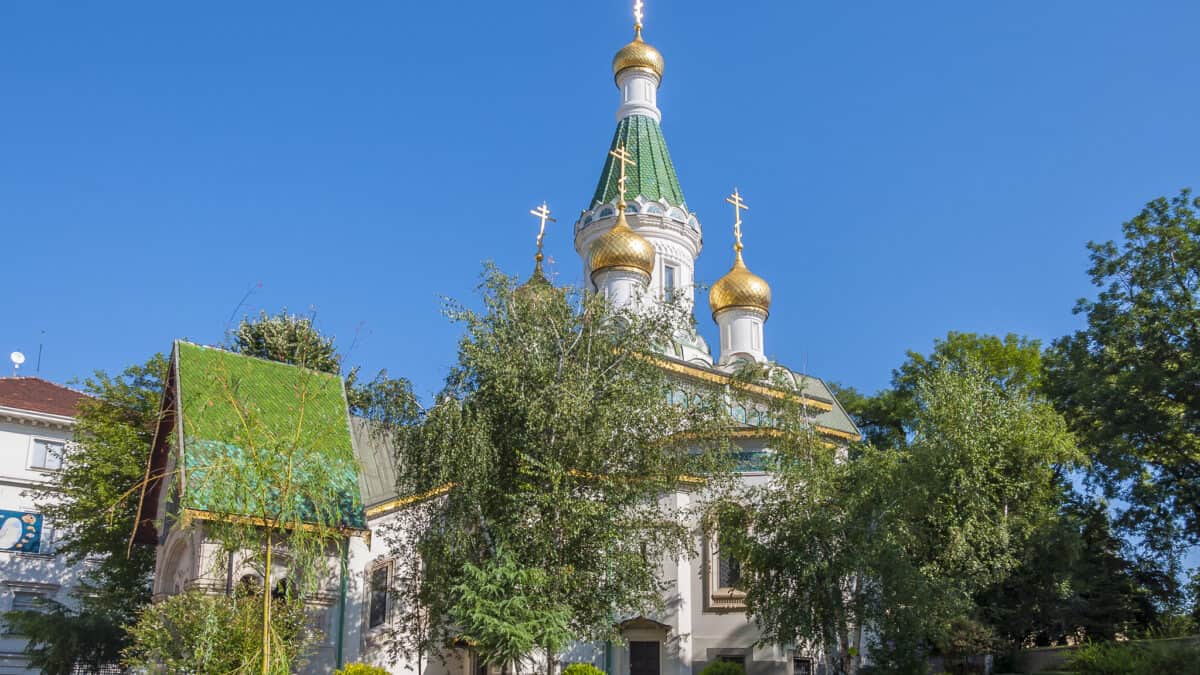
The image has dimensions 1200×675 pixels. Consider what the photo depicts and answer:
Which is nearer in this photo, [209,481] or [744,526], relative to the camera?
[209,481]

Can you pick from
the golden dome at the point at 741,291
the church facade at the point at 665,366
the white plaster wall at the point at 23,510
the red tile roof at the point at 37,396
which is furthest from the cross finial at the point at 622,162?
the white plaster wall at the point at 23,510

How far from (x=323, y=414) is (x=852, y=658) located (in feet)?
39.5

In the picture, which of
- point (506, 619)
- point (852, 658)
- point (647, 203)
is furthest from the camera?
point (647, 203)

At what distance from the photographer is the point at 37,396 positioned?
35.9 m

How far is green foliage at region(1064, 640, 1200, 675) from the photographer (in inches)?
707

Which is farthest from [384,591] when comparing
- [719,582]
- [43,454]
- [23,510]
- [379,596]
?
[43,454]

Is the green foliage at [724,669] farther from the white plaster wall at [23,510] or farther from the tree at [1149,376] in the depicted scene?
the white plaster wall at [23,510]

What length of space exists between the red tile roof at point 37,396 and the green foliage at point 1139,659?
29.9 m

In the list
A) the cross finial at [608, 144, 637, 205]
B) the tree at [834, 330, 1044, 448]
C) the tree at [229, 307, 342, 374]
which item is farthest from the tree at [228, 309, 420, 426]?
the tree at [834, 330, 1044, 448]

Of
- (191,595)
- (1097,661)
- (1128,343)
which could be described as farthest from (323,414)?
(1128,343)

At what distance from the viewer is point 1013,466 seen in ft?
79.4

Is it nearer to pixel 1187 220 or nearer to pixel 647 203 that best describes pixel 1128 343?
pixel 1187 220

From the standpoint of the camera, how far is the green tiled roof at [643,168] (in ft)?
113

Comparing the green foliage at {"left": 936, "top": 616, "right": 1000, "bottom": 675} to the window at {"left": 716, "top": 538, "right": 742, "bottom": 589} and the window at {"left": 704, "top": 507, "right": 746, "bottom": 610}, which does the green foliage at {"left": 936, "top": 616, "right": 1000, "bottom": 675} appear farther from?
the window at {"left": 716, "top": 538, "right": 742, "bottom": 589}
